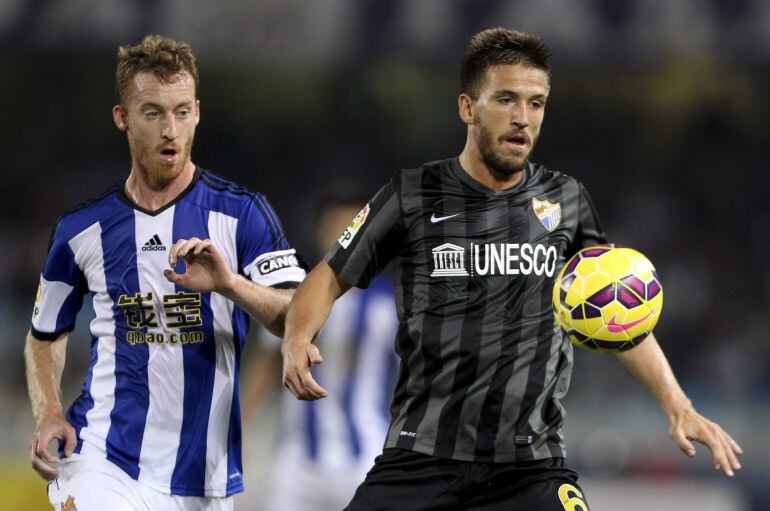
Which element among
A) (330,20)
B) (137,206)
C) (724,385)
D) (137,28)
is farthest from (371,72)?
(137,206)

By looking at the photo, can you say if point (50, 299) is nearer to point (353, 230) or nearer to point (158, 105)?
point (158, 105)

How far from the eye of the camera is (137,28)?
33.9 feet

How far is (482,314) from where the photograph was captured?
3803 millimetres

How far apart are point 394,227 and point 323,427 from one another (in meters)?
2.38

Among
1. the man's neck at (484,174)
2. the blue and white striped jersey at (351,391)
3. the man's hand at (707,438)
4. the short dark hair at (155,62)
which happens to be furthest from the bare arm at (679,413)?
the blue and white striped jersey at (351,391)

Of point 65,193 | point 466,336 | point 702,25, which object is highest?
point 702,25

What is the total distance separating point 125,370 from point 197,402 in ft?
0.98

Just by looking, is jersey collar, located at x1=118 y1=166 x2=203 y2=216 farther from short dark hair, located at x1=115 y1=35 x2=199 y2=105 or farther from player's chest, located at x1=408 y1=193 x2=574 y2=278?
player's chest, located at x1=408 y1=193 x2=574 y2=278

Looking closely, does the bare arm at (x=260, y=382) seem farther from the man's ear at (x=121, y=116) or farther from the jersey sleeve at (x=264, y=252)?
the man's ear at (x=121, y=116)

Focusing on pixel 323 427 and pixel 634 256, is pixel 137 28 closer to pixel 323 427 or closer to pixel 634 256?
pixel 323 427

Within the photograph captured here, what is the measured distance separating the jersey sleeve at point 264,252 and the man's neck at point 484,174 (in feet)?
2.47

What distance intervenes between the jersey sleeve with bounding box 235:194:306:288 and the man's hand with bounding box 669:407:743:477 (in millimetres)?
1483

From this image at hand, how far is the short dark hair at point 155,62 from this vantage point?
162 inches

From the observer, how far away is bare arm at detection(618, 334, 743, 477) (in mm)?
3557
